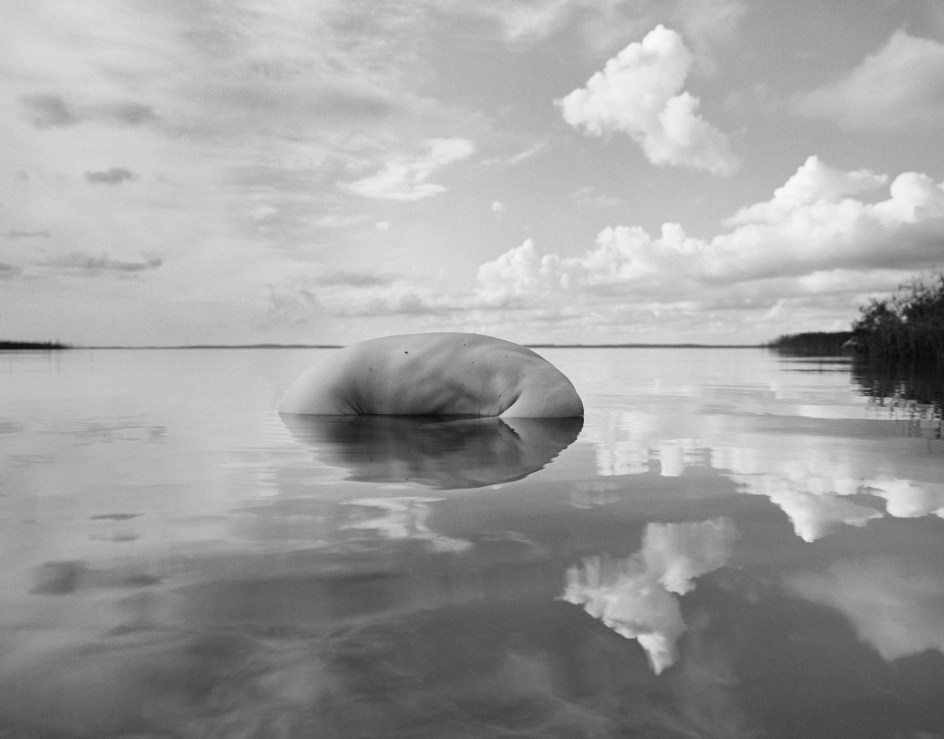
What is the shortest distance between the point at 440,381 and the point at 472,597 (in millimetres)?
4550

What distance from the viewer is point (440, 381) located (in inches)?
247

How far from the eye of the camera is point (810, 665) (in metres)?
1.41

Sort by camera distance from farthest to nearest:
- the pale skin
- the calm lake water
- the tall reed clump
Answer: the tall reed clump → the pale skin → the calm lake water

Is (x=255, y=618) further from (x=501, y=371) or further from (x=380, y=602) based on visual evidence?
(x=501, y=371)

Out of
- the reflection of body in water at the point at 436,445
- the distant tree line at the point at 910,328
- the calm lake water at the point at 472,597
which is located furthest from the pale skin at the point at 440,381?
the distant tree line at the point at 910,328

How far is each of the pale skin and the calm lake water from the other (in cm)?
219

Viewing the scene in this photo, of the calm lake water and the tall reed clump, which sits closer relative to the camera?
the calm lake water

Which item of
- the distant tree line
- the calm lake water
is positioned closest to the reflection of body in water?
the calm lake water

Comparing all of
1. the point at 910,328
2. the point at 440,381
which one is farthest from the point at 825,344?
the point at 440,381

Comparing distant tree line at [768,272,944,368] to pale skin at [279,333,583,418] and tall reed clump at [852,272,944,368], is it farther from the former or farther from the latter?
pale skin at [279,333,583,418]

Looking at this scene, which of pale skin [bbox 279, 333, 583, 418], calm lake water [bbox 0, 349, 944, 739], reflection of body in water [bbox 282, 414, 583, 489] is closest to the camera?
calm lake water [bbox 0, 349, 944, 739]

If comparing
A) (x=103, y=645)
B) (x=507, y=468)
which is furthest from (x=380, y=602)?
(x=507, y=468)

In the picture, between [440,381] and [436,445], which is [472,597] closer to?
[436,445]

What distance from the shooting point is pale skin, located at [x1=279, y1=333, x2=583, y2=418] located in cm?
616
